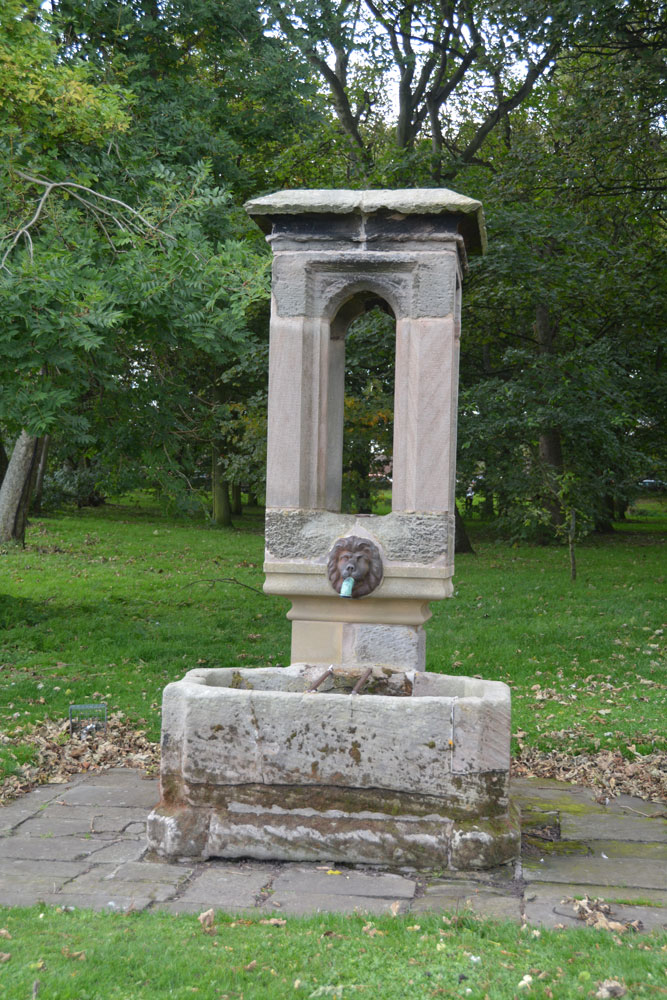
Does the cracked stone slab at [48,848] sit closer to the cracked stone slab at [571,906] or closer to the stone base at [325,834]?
the stone base at [325,834]

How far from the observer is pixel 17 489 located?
50.6ft

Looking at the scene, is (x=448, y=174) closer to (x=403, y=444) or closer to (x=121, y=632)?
(x=121, y=632)

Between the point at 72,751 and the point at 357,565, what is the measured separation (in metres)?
2.71

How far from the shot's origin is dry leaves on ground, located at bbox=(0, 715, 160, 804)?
6141 mm

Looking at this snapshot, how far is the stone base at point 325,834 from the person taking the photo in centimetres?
450

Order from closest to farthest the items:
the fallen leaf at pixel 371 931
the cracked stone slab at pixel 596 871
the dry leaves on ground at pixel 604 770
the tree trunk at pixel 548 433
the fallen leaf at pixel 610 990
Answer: the fallen leaf at pixel 610 990
the fallen leaf at pixel 371 931
the cracked stone slab at pixel 596 871
the dry leaves on ground at pixel 604 770
the tree trunk at pixel 548 433

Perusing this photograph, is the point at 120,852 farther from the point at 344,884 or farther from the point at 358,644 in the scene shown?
the point at 358,644

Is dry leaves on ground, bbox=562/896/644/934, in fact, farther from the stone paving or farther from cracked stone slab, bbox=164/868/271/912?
cracked stone slab, bbox=164/868/271/912

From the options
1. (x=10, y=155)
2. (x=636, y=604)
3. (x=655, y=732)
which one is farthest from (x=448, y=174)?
(x=655, y=732)

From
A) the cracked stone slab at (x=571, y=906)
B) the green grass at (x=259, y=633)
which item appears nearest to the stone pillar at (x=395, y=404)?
the cracked stone slab at (x=571, y=906)

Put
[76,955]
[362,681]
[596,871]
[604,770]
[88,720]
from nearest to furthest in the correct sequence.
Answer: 1. [76,955]
2. [596,871]
3. [362,681]
4. [604,770]
5. [88,720]

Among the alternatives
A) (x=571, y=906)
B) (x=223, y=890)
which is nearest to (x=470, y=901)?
(x=571, y=906)

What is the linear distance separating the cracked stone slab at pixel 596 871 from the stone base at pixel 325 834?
0.16m

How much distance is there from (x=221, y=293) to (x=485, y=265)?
21.8ft
